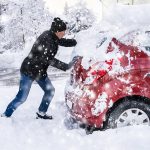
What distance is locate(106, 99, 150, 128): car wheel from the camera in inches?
247

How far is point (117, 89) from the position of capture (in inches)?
245

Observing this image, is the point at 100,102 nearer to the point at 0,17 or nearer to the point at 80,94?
the point at 80,94

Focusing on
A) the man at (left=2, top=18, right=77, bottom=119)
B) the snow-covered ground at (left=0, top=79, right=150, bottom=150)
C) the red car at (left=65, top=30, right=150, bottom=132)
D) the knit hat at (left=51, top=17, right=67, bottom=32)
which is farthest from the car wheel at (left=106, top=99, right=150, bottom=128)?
the knit hat at (left=51, top=17, right=67, bottom=32)

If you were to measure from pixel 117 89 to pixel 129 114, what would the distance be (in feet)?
1.29

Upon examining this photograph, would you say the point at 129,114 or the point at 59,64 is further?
the point at 59,64

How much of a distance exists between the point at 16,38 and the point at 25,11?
2.23 metres

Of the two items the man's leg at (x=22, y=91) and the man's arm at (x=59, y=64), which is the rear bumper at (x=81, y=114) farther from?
the man's leg at (x=22, y=91)

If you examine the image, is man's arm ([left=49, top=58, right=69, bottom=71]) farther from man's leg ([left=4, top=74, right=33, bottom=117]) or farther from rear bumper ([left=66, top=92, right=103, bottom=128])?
rear bumper ([left=66, top=92, right=103, bottom=128])

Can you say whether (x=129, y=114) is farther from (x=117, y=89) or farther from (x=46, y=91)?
(x=46, y=91)

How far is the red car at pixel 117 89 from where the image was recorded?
6.23 meters

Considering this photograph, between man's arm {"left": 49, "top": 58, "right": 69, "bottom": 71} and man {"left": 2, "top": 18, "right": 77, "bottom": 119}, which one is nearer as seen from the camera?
man's arm {"left": 49, "top": 58, "right": 69, "bottom": 71}

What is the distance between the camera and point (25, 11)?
36.1 meters

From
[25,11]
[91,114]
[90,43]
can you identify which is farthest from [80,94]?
[25,11]

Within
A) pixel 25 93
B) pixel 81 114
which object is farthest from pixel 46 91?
pixel 81 114
